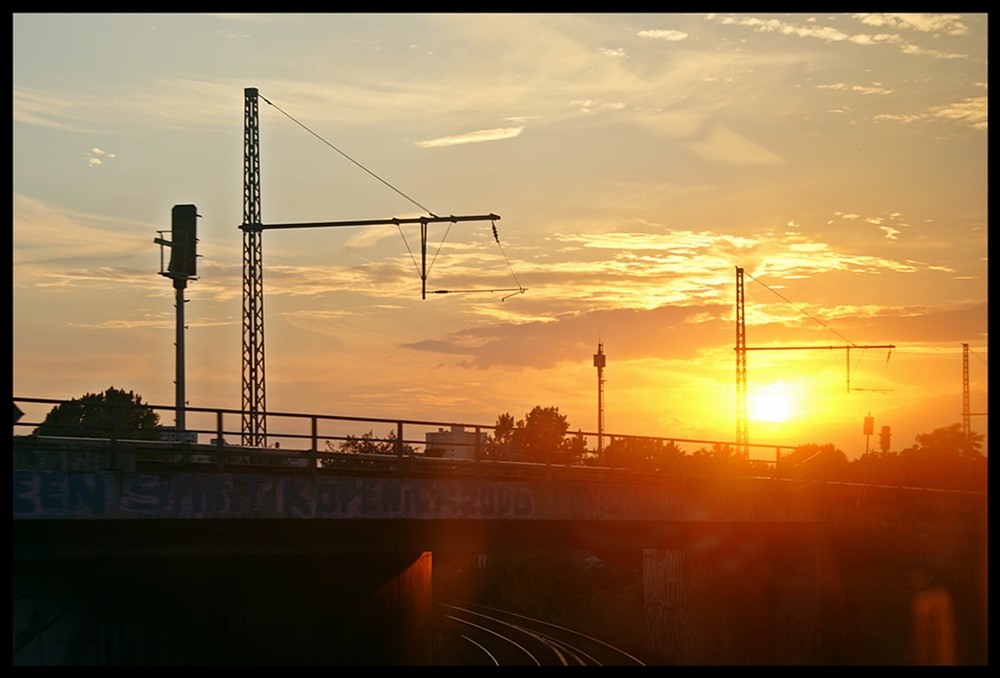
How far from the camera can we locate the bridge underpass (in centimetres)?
2608

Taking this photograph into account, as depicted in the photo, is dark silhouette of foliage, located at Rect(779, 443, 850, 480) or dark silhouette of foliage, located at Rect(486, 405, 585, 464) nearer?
dark silhouette of foliage, located at Rect(486, 405, 585, 464)

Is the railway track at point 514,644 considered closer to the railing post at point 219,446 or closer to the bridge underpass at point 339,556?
the bridge underpass at point 339,556

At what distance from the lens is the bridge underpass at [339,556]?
26078mm

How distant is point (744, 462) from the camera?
46.7 m

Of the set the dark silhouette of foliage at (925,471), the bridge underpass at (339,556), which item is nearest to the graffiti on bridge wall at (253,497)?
the bridge underpass at (339,556)

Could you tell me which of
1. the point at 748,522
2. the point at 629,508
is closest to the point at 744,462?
the point at 748,522

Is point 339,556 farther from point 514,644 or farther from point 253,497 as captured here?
point 514,644

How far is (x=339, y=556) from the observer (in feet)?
124

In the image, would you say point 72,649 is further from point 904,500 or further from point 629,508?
point 904,500

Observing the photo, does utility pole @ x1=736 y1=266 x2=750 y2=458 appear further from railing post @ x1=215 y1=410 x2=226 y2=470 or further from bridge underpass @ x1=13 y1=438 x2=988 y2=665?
railing post @ x1=215 y1=410 x2=226 y2=470

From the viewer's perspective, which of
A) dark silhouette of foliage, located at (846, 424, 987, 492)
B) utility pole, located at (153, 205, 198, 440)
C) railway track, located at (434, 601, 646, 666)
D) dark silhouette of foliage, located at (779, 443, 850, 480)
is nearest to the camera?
utility pole, located at (153, 205, 198, 440)

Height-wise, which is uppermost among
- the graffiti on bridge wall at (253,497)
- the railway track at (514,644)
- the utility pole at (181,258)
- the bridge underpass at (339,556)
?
the utility pole at (181,258)

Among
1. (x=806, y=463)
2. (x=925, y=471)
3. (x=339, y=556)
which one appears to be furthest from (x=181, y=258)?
(x=925, y=471)

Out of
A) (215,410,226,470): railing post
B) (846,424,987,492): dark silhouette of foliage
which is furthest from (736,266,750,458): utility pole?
(215,410,226,470): railing post
